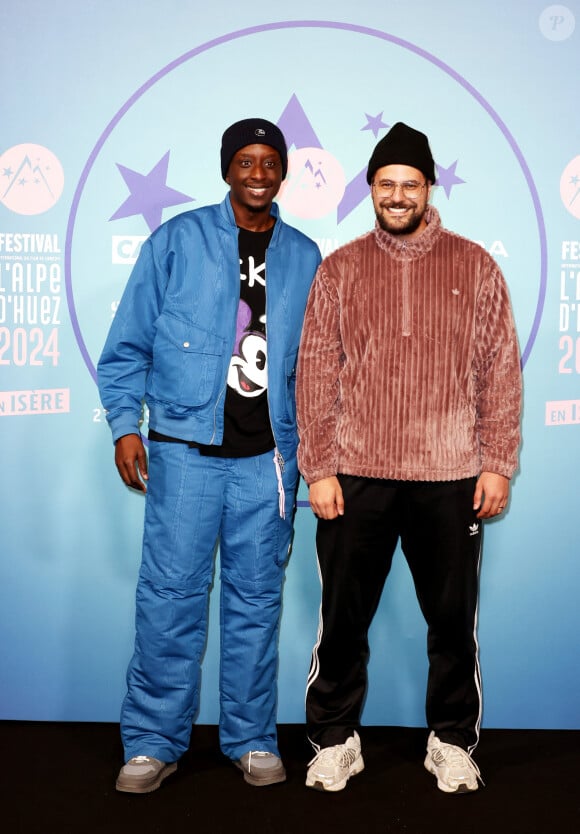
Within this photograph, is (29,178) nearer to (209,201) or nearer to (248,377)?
(209,201)

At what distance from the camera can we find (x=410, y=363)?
2035mm

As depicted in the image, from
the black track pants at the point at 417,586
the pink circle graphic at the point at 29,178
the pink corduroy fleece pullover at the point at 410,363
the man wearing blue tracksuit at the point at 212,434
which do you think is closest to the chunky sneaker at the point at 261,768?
the man wearing blue tracksuit at the point at 212,434

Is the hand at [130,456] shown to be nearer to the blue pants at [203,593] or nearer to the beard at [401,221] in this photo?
the blue pants at [203,593]

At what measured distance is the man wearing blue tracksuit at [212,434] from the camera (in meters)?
2.13

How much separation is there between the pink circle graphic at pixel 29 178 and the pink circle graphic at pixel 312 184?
2.09 feet

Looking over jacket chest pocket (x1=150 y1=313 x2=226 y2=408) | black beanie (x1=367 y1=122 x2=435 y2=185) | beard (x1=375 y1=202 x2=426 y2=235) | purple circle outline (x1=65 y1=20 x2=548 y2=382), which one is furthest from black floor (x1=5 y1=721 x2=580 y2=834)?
black beanie (x1=367 y1=122 x2=435 y2=185)

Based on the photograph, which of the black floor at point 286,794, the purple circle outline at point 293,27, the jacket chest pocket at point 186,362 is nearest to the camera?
the black floor at point 286,794

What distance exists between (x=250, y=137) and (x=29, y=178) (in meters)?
0.70

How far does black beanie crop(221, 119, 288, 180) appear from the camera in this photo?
2125 millimetres

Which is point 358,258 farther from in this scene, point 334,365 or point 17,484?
point 17,484

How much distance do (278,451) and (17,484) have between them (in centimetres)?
83

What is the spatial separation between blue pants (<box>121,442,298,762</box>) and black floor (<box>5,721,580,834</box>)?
124 millimetres

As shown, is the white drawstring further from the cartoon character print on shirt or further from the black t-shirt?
the cartoon character print on shirt

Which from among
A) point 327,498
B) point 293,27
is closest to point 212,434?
point 327,498
